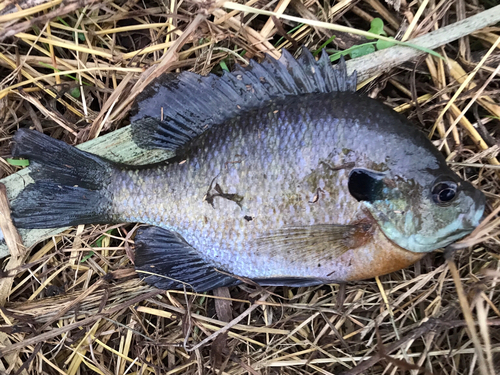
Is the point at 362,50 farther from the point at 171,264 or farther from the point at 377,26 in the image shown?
the point at 171,264

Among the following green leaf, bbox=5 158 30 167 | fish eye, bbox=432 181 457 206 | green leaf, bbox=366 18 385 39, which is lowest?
green leaf, bbox=5 158 30 167

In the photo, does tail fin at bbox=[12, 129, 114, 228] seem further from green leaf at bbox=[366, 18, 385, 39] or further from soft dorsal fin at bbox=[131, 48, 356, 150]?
green leaf at bbox=[366, 18, 385, 39]

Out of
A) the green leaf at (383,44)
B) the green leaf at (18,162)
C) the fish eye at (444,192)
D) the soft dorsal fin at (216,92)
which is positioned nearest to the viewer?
the fish eye at (444,192)

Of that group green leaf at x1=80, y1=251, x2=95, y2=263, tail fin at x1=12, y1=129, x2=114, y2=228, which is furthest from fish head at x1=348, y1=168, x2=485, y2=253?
green leaf at x1=80, y1=251, x2=95, y2=263

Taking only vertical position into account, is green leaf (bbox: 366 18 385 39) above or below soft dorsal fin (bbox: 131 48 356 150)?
above

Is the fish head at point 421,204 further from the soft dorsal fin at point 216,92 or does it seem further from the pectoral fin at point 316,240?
the soft dorsal fin at point 216,92

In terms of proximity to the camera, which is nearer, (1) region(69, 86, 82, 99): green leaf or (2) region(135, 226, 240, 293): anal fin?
(2) region(135, 226, 240, 293): anal fin

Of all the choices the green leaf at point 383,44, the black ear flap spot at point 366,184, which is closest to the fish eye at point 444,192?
the black ear flap spot at point 366,184
